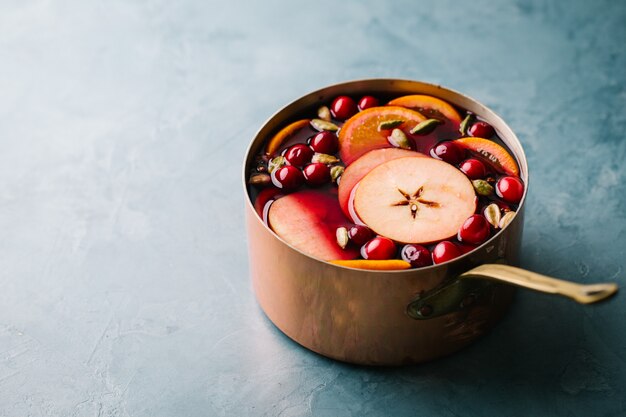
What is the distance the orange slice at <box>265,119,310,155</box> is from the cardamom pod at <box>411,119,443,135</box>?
0.23 metres

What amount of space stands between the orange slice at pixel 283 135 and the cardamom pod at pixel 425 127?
0.23m

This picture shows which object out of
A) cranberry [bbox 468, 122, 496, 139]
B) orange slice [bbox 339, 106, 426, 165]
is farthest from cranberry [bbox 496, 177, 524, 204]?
orange slice [bbox 339, 106, 426, 165]

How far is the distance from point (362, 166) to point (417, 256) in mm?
276

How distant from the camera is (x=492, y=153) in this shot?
1801mm

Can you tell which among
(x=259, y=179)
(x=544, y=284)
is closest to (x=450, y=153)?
(x=259, y=179)

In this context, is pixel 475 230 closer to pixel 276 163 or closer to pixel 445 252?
pixel 445 252

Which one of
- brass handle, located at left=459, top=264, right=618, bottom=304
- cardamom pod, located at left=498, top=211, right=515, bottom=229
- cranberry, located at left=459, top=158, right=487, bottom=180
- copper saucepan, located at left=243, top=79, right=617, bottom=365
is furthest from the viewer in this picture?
cranberry, located at left=459, top=158, right=487, bottom=180

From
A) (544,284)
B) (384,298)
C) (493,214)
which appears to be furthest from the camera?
(493,214)

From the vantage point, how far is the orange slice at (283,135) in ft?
6.02

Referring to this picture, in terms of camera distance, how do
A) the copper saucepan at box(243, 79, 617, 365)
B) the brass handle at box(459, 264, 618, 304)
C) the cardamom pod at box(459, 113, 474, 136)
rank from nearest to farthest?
the brass handle at box(459, 264, 618, 304)
the copper saucepan at box(243, 79, 617, 365)
the cardamom pod at box(459, 113, 474, 136)

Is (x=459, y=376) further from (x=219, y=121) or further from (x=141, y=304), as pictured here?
(x=219, y=121)

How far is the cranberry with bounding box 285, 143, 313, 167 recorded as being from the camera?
1.80 m

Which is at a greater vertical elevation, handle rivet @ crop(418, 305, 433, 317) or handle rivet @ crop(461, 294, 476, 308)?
handle rivet @ crop(461, 294, 476, 308)

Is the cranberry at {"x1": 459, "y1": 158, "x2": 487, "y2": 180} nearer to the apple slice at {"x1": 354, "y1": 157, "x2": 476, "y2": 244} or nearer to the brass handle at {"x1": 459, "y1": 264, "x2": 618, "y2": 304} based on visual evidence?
the apple slice at {"x1": 354, "y1": 157, "x2": 476, "y2": 244}
